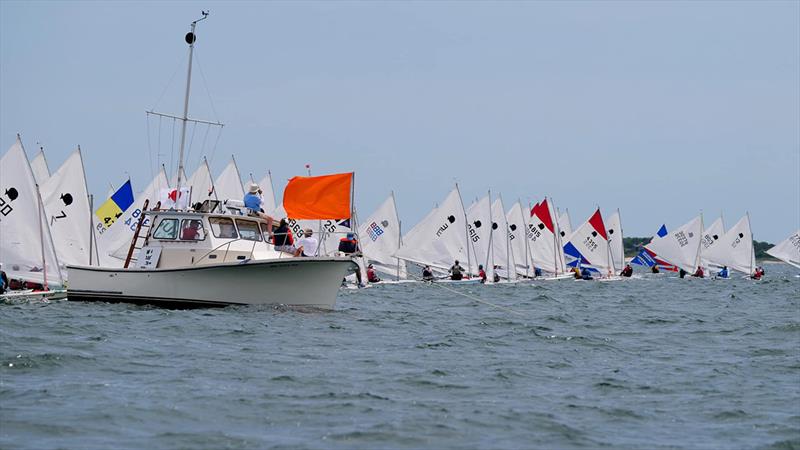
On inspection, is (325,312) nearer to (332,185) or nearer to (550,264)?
(332,185)

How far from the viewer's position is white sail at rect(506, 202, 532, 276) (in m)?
73.0

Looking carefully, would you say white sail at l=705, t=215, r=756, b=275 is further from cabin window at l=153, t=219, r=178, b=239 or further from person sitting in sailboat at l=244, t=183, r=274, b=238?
cabin window at l=153, t=219, r=178, b=239

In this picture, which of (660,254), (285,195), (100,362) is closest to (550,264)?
(660,254)

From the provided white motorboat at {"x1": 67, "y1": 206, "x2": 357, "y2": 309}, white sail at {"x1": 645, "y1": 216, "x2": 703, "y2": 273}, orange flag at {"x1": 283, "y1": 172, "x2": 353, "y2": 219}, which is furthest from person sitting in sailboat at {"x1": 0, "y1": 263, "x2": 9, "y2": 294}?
white sail at {"x1": 645, "y1": 216, "x2": 703, "y2": 273}

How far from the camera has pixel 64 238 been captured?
3397 cm

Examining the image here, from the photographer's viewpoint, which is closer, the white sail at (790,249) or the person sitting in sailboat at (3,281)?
the person sitting in sailboat at (3,281)

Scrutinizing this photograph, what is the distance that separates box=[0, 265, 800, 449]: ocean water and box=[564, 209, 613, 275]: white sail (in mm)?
54178

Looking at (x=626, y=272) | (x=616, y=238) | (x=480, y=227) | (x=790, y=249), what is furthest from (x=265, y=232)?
(x=790, y=249)

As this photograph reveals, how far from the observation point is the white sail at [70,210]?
3384 centimetres

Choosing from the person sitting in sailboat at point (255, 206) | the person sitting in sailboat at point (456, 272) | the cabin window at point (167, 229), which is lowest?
the person sitting in sailboat at point (456, 272)

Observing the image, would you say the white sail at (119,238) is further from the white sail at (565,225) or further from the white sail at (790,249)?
the white sail at (790,249)

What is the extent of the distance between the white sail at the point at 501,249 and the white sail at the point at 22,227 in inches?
1513

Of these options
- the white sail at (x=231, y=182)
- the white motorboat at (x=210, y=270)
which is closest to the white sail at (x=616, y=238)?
the white sail at (x=231, y=182)

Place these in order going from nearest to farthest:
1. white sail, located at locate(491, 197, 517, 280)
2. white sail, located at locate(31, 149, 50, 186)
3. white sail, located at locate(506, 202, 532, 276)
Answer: white sail, located at locate(31, 149, 50, 186) < white sail, located at locate(491, 197, 517, 280) < white sail, located at locate(506, 202, 532, 276)
